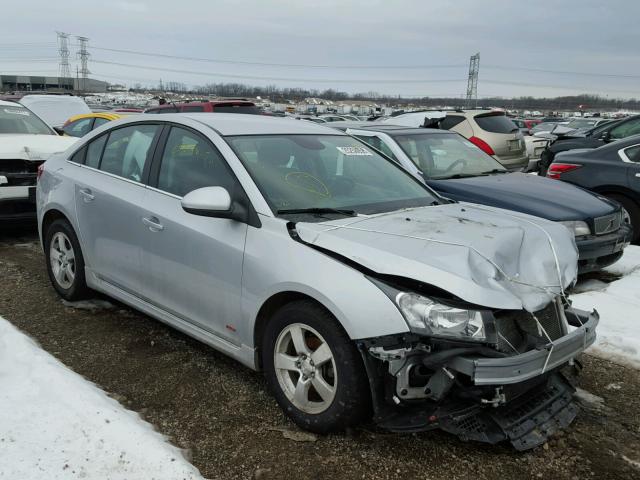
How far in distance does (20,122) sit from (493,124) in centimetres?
848

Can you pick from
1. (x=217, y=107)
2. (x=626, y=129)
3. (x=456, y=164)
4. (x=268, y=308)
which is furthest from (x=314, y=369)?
(x=217, y=107)

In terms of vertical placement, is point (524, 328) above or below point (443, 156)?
below

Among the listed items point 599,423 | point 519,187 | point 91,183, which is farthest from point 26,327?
point 519,187

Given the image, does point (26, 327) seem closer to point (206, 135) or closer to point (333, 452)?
point (206, 135)

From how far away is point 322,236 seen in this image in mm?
2949

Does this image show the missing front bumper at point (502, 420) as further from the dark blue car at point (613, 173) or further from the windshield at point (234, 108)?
the windshield at point (234, 108)

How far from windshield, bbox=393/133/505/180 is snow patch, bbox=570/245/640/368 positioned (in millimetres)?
1864

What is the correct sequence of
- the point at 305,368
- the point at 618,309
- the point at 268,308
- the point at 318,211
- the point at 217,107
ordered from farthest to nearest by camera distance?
1. the point at 217,107
2. the point at 618,309
3. the point at 318,211
4. the point at 268,308
5. the point at 305,368

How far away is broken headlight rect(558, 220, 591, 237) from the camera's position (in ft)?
17.5

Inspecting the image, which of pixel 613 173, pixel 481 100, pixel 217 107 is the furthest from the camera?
pixel 481 100

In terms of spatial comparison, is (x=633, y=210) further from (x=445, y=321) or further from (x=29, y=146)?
(x=29, y=146)

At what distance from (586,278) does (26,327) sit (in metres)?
5.51

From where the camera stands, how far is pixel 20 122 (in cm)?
805

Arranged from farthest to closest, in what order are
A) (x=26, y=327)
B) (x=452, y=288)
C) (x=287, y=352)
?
1. (x=26, y=327)
2. (x=287, y=352)
3. (x=452, y=288)
